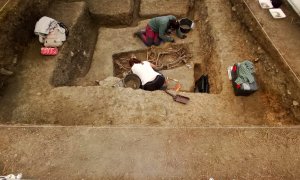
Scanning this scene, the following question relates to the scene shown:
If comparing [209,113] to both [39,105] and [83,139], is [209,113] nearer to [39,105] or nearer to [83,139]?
[83,139]

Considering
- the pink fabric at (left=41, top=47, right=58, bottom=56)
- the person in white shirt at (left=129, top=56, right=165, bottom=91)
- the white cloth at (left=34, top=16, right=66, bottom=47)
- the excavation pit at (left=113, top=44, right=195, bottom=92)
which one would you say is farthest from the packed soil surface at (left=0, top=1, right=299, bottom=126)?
the excavation pit at (left=113, top=44, right=195, bottom=92)

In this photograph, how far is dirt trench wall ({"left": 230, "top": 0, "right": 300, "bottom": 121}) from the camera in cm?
452

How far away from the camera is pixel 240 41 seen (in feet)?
19.2

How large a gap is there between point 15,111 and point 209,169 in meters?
3.39

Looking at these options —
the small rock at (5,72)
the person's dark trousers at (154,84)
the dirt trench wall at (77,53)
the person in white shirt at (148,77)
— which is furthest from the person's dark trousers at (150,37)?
the small rock at (5,72)

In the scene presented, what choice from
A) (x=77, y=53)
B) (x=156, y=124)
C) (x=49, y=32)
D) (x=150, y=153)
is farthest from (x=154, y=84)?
(x=49, y=32)

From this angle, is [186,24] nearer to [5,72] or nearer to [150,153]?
[150,153]

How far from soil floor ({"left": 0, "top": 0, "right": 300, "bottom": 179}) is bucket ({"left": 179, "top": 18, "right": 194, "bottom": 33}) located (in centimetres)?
76

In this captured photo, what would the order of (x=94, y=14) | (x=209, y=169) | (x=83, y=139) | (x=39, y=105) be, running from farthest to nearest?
(x=94, y=14) → (x=39, y=105) → (x=83, y=139) → (x=209, y=169)

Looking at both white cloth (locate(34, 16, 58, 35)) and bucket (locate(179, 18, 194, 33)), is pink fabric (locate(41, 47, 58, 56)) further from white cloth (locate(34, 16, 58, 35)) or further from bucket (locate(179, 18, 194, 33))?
bucket (locate(179, 18, 194, 33))

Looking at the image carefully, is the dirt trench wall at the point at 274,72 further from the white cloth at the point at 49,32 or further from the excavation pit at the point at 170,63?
the white cloth at the point at 49,32

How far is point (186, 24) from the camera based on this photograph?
6977mm

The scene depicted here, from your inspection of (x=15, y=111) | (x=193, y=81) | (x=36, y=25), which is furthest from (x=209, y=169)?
(x=36, y=25)

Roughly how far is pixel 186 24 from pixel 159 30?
0.92m
